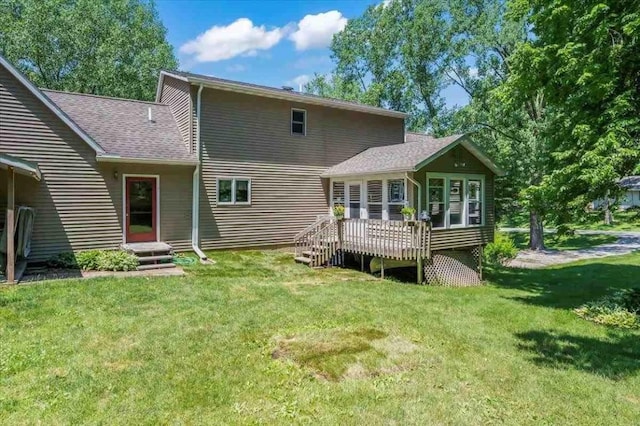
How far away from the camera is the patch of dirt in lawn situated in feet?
16.7

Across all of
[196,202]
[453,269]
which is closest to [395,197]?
[453,269]

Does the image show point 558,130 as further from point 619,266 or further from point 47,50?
point 47,50

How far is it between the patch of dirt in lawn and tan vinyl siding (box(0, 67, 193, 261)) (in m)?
8.13

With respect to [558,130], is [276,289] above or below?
below

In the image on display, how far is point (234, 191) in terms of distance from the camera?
13.9 m

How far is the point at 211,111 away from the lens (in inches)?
528

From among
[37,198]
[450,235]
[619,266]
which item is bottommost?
[619,266]

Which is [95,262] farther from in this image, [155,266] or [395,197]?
[395,197]

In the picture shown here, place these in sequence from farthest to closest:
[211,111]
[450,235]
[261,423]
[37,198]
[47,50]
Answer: [47,50] → [211,111] → [450,235] → [37,198] → [261,423]

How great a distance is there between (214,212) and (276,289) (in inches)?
202

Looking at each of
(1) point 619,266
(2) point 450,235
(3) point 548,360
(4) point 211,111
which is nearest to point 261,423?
(3) point 548,360

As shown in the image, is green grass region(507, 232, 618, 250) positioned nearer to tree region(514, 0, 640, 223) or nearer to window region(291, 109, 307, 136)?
window region(291, 109, 307, 136)

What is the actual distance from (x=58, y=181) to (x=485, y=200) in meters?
13.1

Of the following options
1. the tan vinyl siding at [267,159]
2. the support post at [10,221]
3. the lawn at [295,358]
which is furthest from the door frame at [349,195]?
the support post at [10,221]
